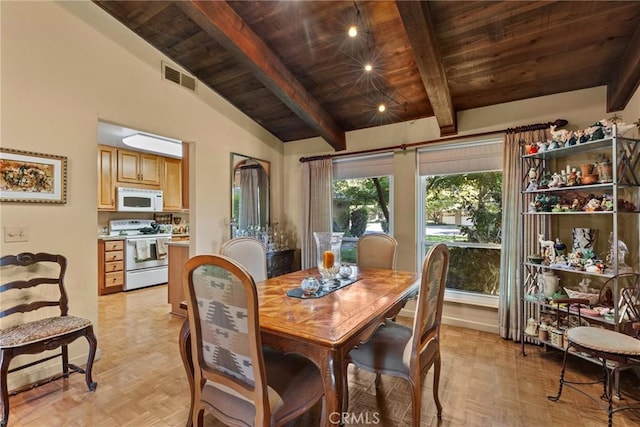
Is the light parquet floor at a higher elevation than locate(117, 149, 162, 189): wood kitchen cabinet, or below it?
below

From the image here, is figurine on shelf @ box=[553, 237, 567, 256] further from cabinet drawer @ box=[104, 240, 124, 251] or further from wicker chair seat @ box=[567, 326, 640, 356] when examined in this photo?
cabinet drawer @ box=[104, 240, 124, 251]

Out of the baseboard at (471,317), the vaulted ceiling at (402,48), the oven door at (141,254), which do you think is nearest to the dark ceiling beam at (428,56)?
the vaulted ceiling at (402,48)

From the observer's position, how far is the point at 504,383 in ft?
7.34

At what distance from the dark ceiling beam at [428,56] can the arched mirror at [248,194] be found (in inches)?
98.6

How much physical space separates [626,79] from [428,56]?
1.47m

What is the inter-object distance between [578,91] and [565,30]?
0.81m

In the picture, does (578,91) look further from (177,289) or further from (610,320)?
(177,289)

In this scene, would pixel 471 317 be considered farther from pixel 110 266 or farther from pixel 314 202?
pixel 110 266

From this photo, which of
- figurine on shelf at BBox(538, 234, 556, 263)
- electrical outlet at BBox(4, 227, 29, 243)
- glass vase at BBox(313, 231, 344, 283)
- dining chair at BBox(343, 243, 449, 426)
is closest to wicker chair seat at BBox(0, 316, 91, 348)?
electrical outlet at BBox(4, 227, 29, 243)

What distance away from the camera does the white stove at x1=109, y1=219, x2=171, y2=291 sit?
4887mm

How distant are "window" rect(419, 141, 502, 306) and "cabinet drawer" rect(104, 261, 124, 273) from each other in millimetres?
4615

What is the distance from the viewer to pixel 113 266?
4715 millimetres

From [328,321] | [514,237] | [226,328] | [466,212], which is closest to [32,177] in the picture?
[226,328]

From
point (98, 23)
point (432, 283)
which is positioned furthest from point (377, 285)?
point (98, 23)
